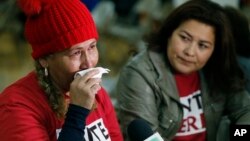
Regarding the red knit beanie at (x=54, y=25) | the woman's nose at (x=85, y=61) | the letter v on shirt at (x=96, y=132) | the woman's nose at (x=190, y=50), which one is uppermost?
the red knit beanie at (x=54, y=25)

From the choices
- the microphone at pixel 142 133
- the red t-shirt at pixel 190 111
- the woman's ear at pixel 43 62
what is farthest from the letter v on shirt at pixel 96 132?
the red t-shirt at pixel 190 111

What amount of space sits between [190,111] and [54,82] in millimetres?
892

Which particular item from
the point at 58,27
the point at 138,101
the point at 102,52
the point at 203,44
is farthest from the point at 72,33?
the point at 102,52

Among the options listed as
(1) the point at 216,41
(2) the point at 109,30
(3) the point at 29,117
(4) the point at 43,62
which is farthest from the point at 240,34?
(2) the point at 109,30

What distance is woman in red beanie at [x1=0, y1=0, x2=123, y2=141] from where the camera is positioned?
4.94 feet

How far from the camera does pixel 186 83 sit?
2.40 metres

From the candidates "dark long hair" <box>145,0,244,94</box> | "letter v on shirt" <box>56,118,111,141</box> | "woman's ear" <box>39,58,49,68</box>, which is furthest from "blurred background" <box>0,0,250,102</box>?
"woman's ear" <box>39,58,49,68</box>

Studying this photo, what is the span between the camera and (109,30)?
502cm

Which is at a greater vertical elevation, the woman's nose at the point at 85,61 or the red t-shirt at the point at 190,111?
the woman's nose at the point at 85,61

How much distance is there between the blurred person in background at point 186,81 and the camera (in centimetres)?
229

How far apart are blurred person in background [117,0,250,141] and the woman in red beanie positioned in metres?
0.65

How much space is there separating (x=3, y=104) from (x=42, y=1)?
1.09 feet

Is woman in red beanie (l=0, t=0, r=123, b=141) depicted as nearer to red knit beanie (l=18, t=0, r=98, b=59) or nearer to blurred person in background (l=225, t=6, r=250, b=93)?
red knit beanie (l=18, t=0, r=98, b=59)

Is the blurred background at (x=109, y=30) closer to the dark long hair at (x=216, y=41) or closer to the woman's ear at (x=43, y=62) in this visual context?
the dark long hair at (x=216, y=41)
